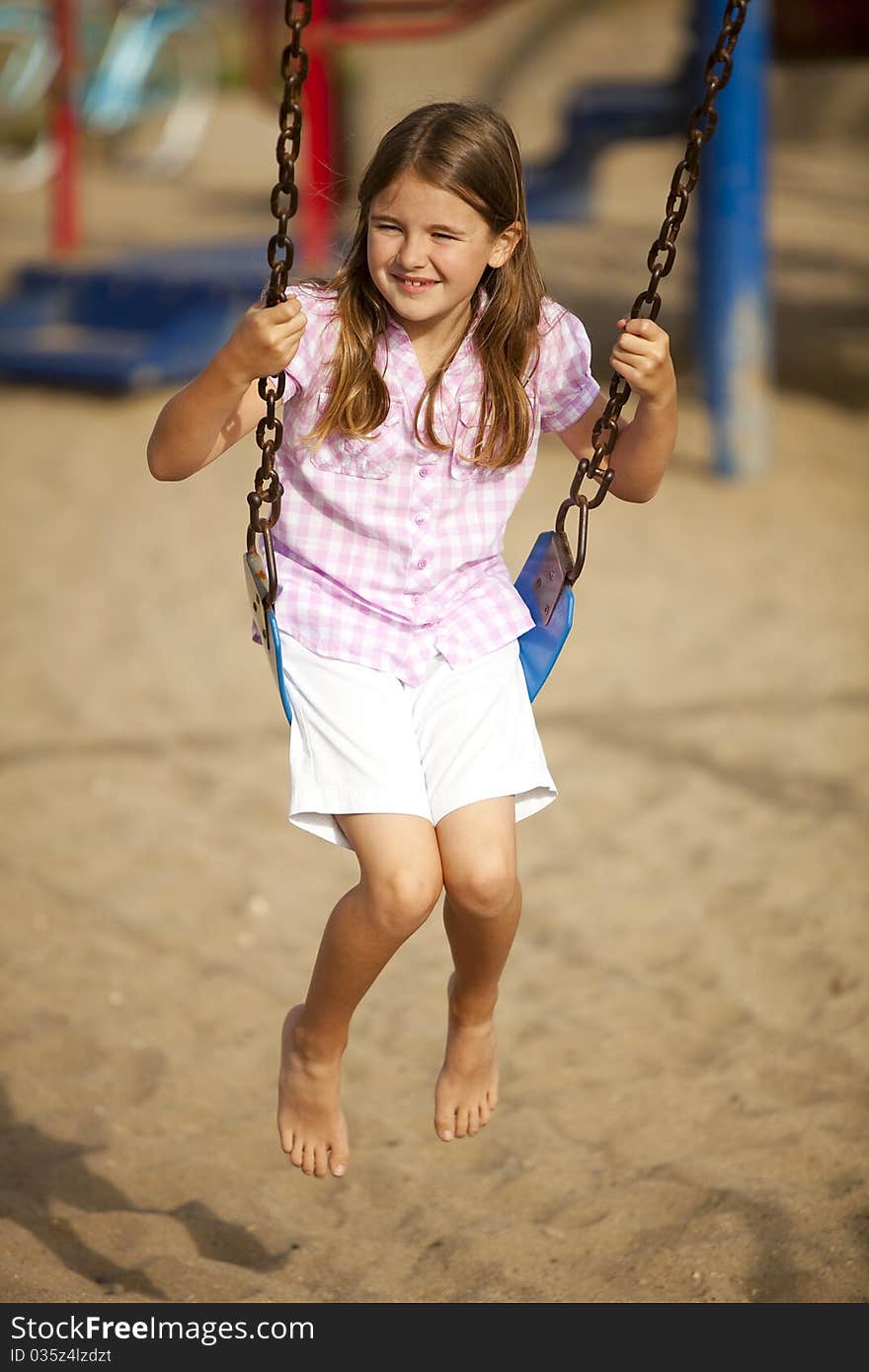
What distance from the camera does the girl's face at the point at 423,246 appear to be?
2.15 m

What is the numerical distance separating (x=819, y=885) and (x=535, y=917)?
29.9 inches

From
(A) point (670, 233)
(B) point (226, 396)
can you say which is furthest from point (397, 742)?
(A) point (670, 233)

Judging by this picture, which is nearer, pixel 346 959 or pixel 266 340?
pixel 266 340

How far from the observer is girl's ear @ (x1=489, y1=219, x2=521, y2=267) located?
7.36 feet

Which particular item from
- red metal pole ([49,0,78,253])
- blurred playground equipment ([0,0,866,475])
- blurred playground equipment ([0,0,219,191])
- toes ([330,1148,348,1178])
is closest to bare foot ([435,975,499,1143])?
toes ([330,1148,348,1178])

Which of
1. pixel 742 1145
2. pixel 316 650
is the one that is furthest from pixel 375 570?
pixel 742 1145

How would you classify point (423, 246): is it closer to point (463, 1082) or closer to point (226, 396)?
point (226, 396)

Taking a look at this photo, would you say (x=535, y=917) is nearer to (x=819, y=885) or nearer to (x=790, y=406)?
(x=819, y=885)

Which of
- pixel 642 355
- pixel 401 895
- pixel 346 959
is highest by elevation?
pixel 642 355

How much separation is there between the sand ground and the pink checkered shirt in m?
0.37

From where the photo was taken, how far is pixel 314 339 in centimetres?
228

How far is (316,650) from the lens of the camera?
2.33 metres

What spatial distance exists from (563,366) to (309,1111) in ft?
3.87

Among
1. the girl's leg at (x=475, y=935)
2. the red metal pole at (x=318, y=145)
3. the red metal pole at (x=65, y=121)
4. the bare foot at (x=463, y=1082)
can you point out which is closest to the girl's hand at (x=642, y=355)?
the girl's leg at (x=475, y=935)
